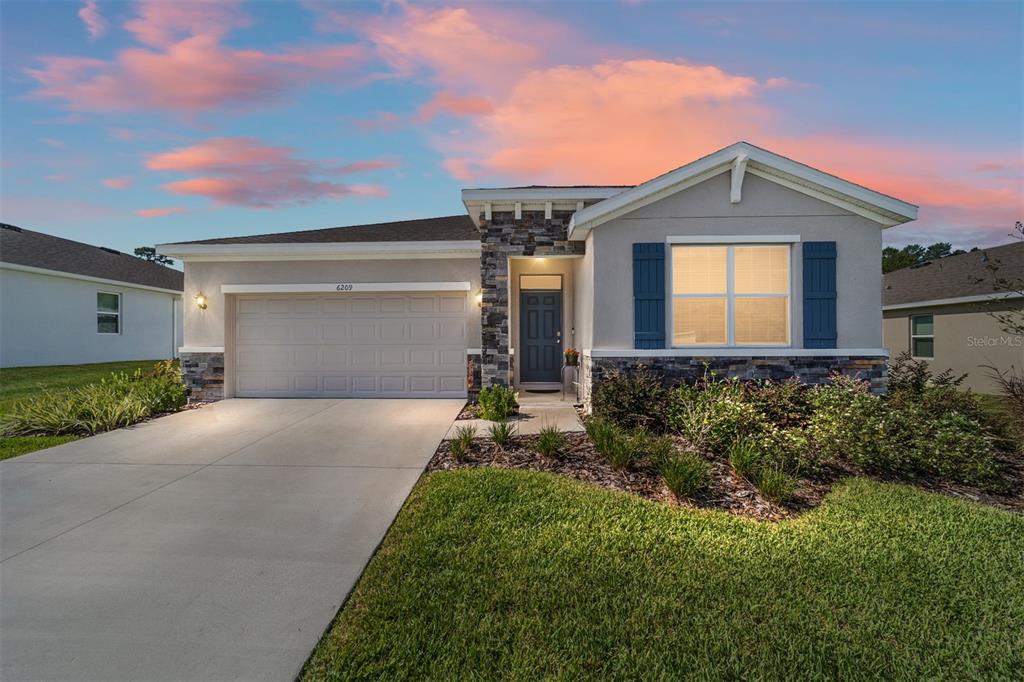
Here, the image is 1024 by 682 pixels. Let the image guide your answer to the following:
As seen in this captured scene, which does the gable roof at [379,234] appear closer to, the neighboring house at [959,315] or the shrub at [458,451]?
the shrub at [458,451]

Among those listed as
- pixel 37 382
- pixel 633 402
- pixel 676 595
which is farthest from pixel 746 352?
pixel 37 382

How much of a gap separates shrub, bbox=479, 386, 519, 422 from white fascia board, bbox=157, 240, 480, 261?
3253 mm

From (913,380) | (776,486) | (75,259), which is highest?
(75,259)

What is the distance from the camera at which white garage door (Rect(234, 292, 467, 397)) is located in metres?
10.4

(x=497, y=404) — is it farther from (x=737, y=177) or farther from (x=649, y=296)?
(x=737, y=177)

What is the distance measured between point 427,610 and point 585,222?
21.9ft

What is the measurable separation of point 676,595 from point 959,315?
16.0 m

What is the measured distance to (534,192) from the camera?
9148mm

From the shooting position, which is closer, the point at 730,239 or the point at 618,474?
the point at 618,474

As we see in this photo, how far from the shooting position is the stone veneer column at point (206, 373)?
1052 cm

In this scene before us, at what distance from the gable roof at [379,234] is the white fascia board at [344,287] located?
0.96 meters

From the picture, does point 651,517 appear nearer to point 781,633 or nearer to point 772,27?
point 781,633

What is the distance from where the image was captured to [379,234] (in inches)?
464

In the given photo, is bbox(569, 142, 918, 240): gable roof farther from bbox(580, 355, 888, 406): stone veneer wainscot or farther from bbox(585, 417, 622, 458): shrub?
bbox(585, 417, 622, 458): shrub
